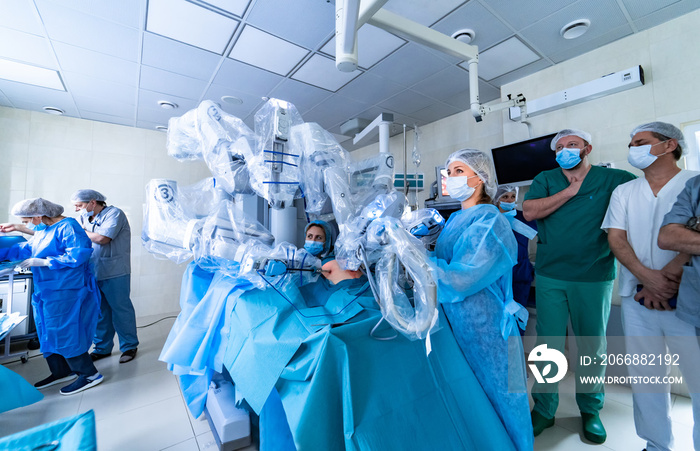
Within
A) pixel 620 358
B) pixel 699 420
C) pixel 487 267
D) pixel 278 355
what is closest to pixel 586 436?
pixel 699 420

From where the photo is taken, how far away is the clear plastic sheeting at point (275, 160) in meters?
1.48

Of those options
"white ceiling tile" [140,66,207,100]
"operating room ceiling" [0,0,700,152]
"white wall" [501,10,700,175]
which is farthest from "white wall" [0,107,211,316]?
"white wall" [501,10,700,175]

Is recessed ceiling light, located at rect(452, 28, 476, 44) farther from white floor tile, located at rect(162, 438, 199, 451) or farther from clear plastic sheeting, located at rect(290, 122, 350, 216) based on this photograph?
white floor tile, located at rect(162, 438, 199, 451)

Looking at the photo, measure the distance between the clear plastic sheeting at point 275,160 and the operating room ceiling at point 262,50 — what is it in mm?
940

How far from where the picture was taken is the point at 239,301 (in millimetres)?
1230

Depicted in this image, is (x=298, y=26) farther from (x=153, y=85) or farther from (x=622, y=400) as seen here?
(x=622, y=400)

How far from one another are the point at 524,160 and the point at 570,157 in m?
1.14

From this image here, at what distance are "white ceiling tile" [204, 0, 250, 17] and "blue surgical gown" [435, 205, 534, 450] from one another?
75.3 inches

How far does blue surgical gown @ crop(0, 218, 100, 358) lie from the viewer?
2.02 metres

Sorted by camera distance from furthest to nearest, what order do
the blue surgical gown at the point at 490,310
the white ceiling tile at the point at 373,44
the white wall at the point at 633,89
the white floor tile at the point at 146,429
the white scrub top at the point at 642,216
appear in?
the white ceiling tile at the point at 373,44
the white wall at the point at 633,89
the white floor tile at the point at 146,429
the white scrub top at the point at 642,216
the blue surgical gown at the point at 490,310

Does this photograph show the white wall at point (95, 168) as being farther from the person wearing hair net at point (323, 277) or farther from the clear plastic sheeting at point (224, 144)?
the person wearing hair net at point (323, 277)

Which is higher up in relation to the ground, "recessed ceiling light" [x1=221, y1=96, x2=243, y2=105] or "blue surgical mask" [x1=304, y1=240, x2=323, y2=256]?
"recessed ceiling light" [x1=221, y1=96, x2=243, y2=105]

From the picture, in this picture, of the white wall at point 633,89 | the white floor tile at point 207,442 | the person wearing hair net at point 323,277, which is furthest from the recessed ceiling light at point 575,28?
the white floor tile at point 207,442

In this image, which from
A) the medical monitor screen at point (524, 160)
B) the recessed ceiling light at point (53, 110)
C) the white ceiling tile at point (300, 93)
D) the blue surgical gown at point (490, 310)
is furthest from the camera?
the recessed ceiling light at point (53, 110)
